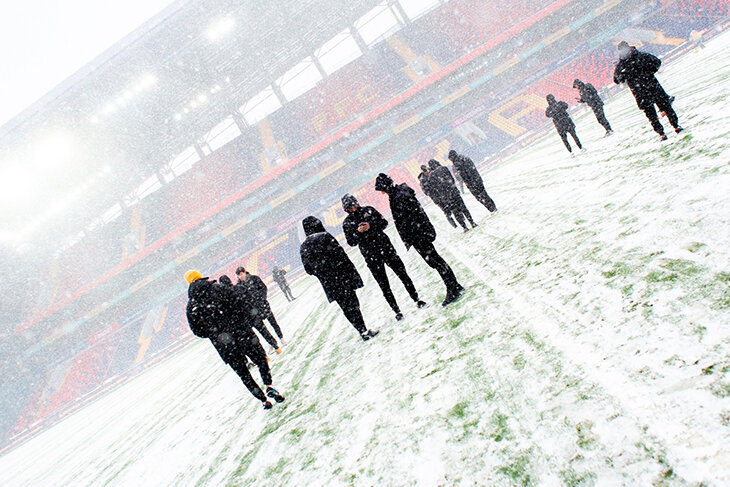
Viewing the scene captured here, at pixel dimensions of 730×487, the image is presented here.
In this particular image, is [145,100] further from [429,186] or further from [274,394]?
[274,394]

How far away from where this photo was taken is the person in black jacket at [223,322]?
3586mm

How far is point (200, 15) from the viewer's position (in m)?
20.6

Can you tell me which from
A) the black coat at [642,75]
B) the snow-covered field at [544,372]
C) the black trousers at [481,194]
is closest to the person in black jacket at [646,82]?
the black coat at [642,75]


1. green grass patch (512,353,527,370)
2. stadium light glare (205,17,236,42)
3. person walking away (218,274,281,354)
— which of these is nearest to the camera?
green grass patch (512,353,527,370)

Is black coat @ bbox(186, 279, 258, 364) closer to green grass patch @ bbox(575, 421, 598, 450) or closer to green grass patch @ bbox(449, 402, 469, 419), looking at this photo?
green grass patch @ bbox(449, 402, 469, 419)

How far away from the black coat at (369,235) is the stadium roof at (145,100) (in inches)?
889

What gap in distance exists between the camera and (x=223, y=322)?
3650 millimetres

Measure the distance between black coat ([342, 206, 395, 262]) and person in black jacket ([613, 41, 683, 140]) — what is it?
13.5 ft

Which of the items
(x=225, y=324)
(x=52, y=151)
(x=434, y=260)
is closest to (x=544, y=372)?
(x=434, y=260)

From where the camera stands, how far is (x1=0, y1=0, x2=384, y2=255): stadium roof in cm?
2069

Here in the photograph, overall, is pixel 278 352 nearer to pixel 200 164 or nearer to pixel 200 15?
pixel 200 15

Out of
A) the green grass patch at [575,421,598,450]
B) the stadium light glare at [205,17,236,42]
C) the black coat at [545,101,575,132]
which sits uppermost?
the stadium light glare at [205,17,236,42]

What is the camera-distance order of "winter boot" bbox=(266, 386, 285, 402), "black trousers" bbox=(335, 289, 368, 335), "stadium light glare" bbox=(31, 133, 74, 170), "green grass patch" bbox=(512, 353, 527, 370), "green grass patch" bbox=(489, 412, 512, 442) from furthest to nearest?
"stadium light glare" bbox=(31, 133, 74, 170) < "black trousers" bbox=(335, 289, 368, 335) < "winter boot" bbox=(266, 386, 285, 402) < "green grass patch" bbox=(512, 353, 527, 370) < "green grass patch" bbox=(489, 412, 512, 442)

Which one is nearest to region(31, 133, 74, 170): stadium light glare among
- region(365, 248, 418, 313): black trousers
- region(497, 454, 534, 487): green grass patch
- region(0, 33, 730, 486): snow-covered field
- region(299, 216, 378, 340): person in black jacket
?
region(0, 33, 730, 486): snow-covered field
